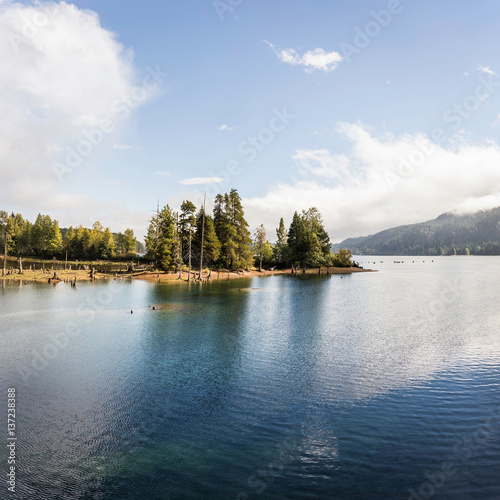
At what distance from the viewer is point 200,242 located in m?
104

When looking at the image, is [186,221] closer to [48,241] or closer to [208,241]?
[208,241]

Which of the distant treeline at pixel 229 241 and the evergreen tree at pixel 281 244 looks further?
the evergreen tree at pixel 281 244

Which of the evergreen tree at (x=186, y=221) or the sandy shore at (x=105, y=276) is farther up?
the evergreen tree at (x=186, y=221)

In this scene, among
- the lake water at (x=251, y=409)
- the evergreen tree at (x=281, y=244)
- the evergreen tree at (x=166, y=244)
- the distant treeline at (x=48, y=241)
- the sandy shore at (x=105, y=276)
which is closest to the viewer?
the lake water at (x=251, y=409)

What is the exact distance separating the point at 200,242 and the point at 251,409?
87.6 m

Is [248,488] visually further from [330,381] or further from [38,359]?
[38,359]

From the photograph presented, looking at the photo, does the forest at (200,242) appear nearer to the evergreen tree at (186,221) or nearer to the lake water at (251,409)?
the evergreen tree at (186,221)

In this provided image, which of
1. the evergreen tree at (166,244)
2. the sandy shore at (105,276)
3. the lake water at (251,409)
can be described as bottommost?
the lake water at (251,409)

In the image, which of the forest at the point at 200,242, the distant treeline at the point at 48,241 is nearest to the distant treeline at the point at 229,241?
the forest at the point at 200,242

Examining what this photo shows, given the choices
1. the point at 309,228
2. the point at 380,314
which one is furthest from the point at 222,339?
the point at 309,228

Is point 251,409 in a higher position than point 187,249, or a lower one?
lower

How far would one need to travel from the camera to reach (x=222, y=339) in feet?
106

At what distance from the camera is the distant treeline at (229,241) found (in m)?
102

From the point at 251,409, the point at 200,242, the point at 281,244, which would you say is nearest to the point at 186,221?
the point at 200,242
